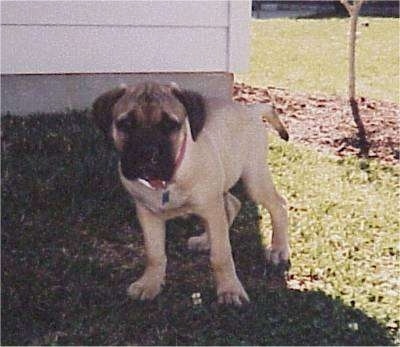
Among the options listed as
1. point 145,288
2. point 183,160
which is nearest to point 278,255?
point 145,288

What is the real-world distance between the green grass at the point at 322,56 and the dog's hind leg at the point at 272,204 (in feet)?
16.3

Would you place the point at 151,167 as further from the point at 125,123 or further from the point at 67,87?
the point at 67,87

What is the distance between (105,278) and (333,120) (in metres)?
4.18

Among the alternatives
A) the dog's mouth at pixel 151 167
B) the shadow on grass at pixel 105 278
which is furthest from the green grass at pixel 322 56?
the dog's mouth at pixel 151 167

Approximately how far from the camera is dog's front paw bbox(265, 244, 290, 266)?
5137mm

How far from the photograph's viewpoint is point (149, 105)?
13.2 feet

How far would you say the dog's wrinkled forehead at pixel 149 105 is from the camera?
402cm

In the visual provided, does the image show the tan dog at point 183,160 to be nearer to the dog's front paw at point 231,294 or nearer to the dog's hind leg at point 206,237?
the dog's front paw at point 231,294

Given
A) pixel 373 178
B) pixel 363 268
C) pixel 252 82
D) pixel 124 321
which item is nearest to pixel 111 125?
pixel 124 321

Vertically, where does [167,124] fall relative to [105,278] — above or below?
above

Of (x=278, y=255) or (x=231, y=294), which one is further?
(x=278, y=255)

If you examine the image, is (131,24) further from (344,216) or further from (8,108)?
(344,216)

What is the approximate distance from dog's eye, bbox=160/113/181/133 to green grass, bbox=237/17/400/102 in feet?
20.2

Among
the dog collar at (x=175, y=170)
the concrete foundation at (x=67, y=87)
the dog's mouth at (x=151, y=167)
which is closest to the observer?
the dog's mouth at (x=151, y=167)
